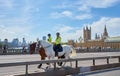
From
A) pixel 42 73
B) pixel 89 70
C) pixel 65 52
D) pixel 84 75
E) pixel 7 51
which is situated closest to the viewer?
pixel 42 73

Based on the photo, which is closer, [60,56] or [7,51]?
[60,56]

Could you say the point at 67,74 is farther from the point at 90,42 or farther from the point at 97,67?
the point at 90,42

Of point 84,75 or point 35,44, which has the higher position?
point 35,44

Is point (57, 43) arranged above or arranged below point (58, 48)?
above

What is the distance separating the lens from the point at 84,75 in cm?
1955

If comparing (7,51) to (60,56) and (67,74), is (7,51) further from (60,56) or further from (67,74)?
(67,74)

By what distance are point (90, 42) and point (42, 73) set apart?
17910cm

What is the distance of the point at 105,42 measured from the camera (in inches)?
7382

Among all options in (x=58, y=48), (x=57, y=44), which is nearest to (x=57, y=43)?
(x=57, y=44)

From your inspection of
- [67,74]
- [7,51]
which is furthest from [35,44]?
[7,51]

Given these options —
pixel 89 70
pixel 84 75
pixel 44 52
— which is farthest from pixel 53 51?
pixel 84 75

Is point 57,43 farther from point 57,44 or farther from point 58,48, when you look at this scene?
point 58,48

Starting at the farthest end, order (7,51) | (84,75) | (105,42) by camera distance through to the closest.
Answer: (105,42), (7,51), (84,75)

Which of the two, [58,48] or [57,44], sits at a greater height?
[57,44]
